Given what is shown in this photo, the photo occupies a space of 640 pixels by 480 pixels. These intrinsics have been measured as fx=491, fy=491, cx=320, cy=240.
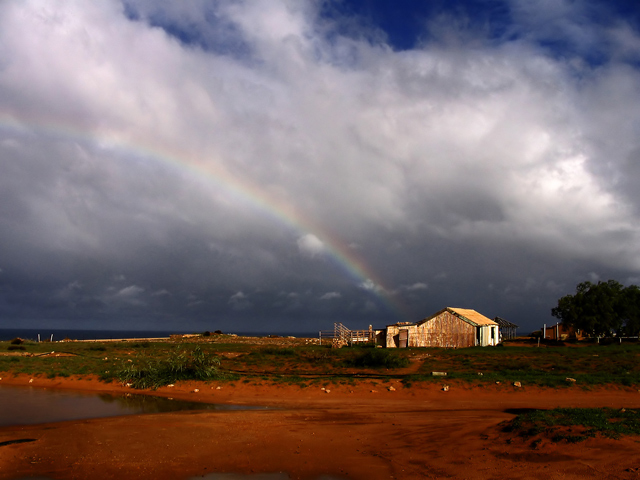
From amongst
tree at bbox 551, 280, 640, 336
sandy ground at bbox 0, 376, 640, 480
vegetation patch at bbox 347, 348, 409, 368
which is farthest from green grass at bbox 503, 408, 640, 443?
tree at bbox 551, 280, 640, 336

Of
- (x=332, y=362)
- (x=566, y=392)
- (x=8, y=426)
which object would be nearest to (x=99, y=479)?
(x=8, y=426)

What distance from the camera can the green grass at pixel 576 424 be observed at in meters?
13.7

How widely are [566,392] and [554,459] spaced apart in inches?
614

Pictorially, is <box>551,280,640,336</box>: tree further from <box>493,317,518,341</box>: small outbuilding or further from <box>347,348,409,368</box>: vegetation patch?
<box>347,348,409,368</box>: vegetation patch

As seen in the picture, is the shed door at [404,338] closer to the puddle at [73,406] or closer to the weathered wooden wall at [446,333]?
the weathered wooden wall at [446,333]

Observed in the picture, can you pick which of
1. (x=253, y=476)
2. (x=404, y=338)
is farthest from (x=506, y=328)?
(x=253, y=476)

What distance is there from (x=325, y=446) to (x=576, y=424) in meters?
7.77

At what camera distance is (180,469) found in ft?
46.8

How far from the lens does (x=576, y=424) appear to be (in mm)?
14484

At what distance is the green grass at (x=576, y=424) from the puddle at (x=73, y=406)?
43.4 ft

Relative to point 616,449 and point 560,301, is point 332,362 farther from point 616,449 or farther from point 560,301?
point 560,301

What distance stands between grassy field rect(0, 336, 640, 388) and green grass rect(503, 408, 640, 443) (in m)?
12.3

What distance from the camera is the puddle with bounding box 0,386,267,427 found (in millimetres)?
22111

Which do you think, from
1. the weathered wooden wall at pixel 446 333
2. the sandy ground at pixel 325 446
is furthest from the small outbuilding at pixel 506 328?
the sandy ground at pixel 325 446
